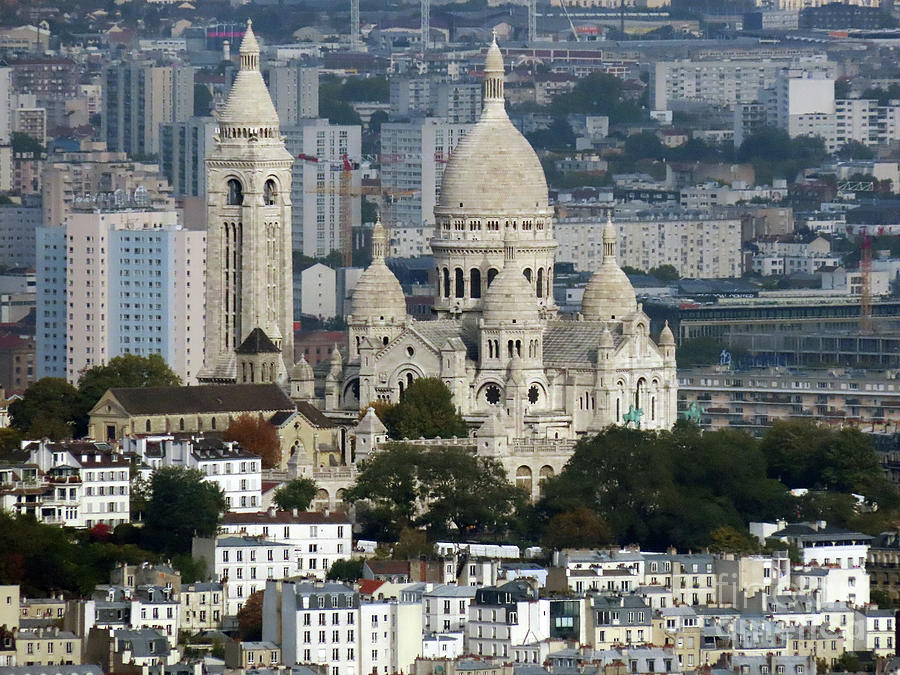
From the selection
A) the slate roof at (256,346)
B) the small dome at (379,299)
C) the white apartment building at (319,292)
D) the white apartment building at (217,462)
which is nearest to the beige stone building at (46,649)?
the white apartment building at (217,462)

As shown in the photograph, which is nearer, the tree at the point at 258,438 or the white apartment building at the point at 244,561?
the white apartment building at the point at 244,561

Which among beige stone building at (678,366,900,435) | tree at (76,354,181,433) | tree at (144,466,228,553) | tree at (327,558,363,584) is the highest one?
tree at (76,354,181,433)

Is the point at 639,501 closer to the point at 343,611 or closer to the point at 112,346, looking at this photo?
Result: the point at 343,611

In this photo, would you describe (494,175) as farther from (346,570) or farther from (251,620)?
(251,620)

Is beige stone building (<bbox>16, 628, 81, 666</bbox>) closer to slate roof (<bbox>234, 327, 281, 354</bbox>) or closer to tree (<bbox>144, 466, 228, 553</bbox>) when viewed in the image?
tree (<bbox>144, 466, 228, 553</bbox>)

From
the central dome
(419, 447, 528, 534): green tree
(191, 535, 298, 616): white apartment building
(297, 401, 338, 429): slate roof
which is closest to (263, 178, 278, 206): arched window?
the central dome

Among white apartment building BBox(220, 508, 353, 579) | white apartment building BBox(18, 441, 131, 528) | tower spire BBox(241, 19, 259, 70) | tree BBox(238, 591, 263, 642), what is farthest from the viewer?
tower spire BBox(241, 19, 259, 70)

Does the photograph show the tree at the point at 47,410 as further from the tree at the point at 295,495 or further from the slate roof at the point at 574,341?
the slate roof at the point at 574,341
